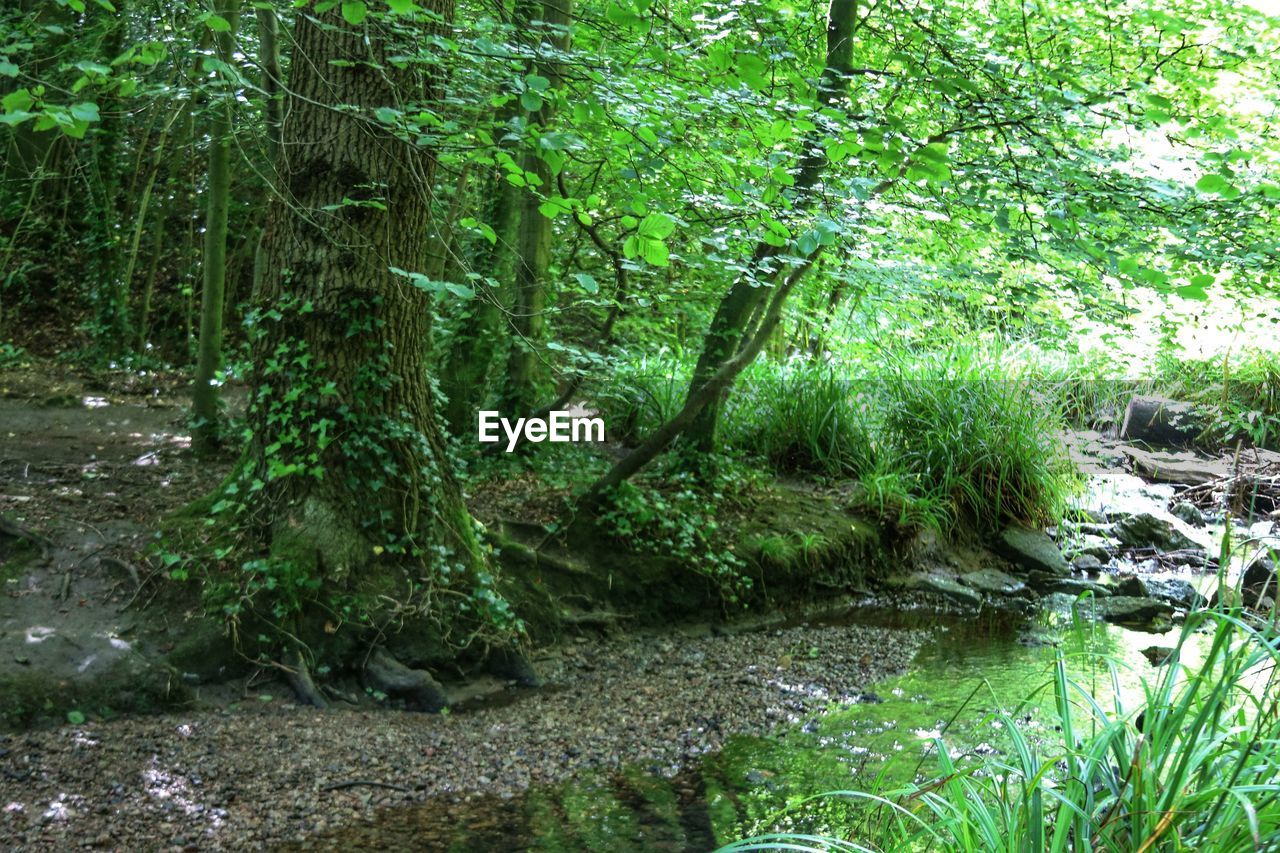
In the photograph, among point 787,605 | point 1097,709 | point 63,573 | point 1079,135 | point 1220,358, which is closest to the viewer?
point 1097,709

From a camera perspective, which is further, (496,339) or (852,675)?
(496,339)

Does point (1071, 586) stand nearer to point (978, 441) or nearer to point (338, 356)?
point (978, 441)

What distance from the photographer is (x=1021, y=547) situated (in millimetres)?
8984

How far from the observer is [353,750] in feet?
15.5

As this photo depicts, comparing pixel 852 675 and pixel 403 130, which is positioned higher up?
pixel 403 130

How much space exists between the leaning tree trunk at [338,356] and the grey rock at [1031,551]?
5351mm

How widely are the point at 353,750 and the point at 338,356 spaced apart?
203 centimetres

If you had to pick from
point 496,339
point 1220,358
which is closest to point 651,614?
point 496,339

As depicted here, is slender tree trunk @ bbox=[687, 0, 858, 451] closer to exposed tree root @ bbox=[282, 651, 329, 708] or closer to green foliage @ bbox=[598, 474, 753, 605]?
green foliage @ bbox=[598, 474, 753, 605]

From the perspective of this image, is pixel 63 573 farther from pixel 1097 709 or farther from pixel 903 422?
pixel 903 422

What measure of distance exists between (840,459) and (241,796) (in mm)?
6160

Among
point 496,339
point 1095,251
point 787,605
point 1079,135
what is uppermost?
point 1079,135

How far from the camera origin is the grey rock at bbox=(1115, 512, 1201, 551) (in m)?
9.72

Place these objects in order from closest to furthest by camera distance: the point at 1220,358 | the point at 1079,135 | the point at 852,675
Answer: the point at 1079,135 < the point at 852,675 < the point at 1220,358
